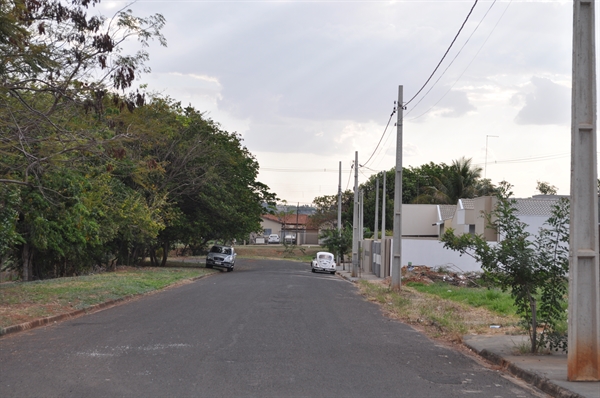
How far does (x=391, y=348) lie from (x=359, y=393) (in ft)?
13.6

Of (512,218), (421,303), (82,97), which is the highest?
(82,97)

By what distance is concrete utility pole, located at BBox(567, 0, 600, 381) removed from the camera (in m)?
8.46

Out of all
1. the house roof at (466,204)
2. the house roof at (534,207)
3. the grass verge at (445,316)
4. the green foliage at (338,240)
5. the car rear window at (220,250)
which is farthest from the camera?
the green foliage at (338,240)

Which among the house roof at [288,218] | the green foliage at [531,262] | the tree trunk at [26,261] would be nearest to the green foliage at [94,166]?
the tree trunk at [26,261]

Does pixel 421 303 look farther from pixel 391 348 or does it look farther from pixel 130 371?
pixel 130 371

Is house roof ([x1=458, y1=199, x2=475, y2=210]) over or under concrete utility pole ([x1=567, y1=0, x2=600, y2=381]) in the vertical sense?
over

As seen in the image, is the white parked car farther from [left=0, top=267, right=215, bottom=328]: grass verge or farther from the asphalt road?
the asphalt road

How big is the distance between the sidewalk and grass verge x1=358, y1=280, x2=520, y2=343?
3.07 ft

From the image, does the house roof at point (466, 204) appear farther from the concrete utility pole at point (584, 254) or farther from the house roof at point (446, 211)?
the concrete utility pole at point (584, 254)

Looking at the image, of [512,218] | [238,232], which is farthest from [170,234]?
[512,218]

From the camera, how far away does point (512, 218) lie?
36.0ft

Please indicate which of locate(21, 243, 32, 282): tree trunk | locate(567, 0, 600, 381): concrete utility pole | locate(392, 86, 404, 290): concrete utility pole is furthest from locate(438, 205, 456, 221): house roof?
locate(567, 0, 600, 381): concrete utility pole

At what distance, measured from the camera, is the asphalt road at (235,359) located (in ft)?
26.4

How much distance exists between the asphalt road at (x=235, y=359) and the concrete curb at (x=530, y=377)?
28 cm
